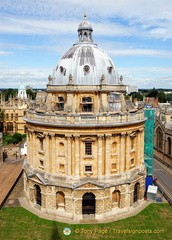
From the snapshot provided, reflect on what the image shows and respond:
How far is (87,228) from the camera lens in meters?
33.2

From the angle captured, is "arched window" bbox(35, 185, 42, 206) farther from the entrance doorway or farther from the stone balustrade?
the stone balustrade

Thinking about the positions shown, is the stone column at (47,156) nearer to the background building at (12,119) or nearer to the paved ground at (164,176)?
the paved ground at (164,176)

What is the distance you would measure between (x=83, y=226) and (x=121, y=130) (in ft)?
46.8

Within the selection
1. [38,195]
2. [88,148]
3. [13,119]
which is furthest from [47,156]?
[13,119]

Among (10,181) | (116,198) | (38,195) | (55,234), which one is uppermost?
(116,198)

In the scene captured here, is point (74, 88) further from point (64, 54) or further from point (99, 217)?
point (99, 217)

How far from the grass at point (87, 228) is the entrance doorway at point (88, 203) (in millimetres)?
2461

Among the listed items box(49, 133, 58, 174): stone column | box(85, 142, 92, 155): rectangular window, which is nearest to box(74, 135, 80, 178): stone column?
box(85, 142, 92, 155): rectangular window

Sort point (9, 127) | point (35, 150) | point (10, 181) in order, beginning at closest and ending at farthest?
point (35, 150) < point (10, 181) < point (9, 127)

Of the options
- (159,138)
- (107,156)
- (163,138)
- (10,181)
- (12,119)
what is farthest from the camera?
(12,119)

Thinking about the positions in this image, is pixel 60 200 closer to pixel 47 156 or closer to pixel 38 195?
pixel 38 195

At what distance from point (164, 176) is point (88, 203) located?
23.7 m

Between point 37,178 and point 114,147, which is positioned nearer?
point 114,147

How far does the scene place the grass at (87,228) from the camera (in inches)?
1245
